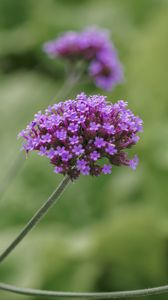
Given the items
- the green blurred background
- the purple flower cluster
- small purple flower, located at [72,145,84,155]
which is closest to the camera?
small purple flower, located at [72,145,84,155]

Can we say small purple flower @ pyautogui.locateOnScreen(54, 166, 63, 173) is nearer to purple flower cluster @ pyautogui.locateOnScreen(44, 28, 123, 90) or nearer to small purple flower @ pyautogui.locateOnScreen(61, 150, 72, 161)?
small purple flower @ pyautogui.locateOnScreen(61, 150, 72, 161)

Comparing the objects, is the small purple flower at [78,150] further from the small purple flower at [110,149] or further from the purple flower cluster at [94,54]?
the purple flower cluster at [94,54]

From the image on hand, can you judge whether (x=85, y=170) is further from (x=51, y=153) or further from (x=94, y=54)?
(x=94, y=54)

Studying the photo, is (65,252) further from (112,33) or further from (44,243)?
(112,33)

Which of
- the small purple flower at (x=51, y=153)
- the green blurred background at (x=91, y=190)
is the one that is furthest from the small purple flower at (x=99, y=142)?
the green blurred background at (x=91, y=190)

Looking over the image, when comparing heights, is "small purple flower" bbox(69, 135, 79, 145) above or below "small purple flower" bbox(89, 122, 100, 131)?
below

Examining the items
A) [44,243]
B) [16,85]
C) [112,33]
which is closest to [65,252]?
[44,243]

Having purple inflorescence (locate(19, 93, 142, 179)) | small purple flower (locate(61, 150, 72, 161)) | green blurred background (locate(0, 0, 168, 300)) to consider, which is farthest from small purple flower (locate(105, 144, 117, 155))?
green blurred background (locate(0, 0, 168, 300))
